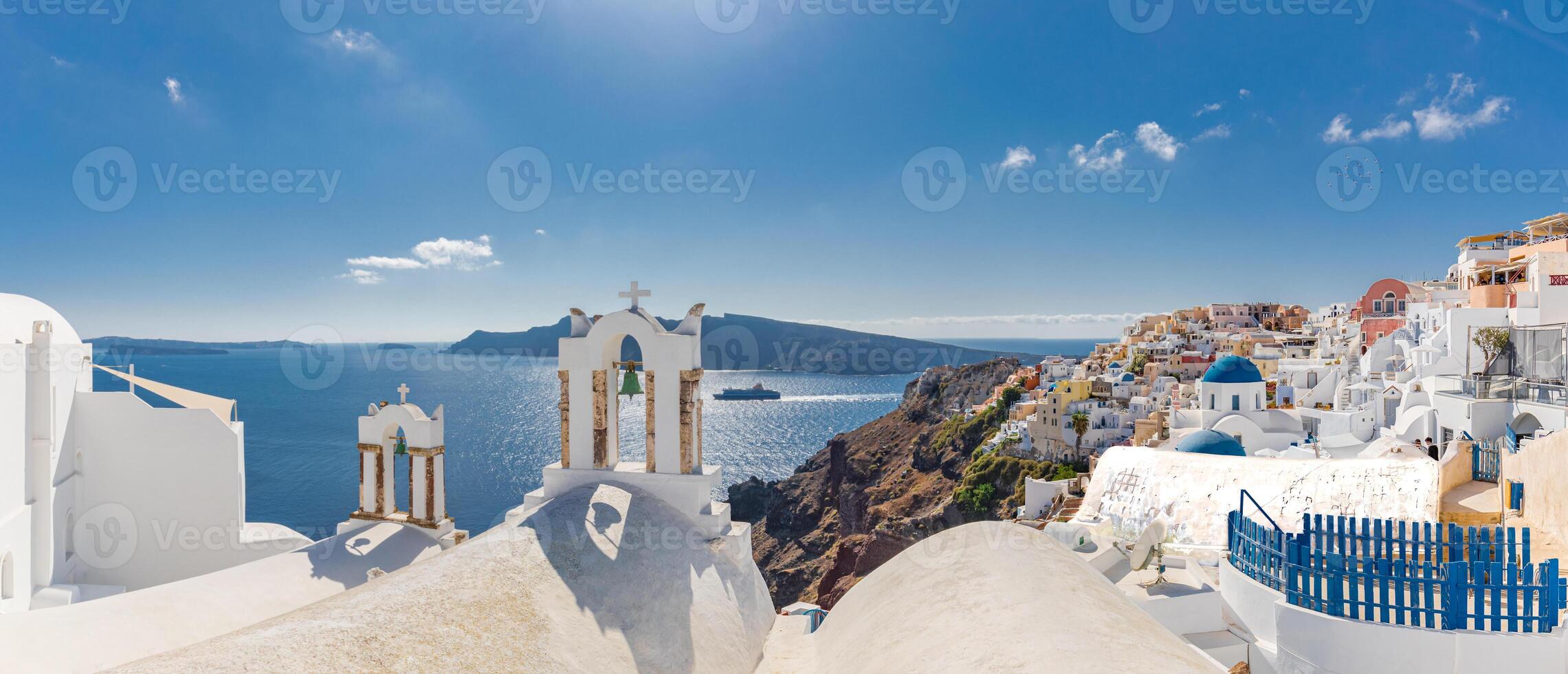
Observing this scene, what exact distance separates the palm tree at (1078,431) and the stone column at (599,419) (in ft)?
148

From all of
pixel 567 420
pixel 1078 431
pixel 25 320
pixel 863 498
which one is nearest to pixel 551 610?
pixel 567 420

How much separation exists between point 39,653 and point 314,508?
158 feet

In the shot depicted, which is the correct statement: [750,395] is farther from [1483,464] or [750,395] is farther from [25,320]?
[25,320]

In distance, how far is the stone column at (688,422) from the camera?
7.39 m

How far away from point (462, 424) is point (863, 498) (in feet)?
201

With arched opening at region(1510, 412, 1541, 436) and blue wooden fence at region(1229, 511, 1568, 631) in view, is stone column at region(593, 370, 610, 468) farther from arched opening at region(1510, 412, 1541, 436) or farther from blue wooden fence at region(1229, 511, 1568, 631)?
arched opening at region(1510, 412, 1541, 436)

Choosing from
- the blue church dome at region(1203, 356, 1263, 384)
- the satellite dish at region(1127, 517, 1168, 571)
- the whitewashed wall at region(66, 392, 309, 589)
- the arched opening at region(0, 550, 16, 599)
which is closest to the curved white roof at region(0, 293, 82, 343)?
the whitewashed wall at region(66, 392, 309, 589)

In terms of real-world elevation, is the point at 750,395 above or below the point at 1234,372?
below

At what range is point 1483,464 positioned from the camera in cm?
1138

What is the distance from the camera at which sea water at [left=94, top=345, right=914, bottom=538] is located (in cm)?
5150

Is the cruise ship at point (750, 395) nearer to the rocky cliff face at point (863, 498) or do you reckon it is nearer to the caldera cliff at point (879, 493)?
the caldera cliff at point (879, 493)

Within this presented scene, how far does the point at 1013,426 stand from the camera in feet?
172

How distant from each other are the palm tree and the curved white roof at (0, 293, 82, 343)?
47918 mm

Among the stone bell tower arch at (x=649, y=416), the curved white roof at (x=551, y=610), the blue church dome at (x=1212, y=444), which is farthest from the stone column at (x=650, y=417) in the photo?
the blue church dome at (x=1212, y=444)
